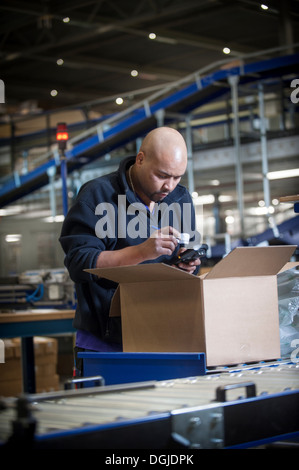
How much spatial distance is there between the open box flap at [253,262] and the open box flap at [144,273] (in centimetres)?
10

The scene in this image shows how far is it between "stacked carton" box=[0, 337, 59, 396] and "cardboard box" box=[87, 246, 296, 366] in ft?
10.4

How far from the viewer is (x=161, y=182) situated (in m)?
2.28

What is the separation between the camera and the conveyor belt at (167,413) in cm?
108

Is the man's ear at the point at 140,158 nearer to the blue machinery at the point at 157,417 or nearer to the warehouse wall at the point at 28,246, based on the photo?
the blue machinery at the point at 157,417

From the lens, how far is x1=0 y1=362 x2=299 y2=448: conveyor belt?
1.08 m

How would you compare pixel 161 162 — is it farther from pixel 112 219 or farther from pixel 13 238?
pixel 13 238

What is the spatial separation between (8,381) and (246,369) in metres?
3.67

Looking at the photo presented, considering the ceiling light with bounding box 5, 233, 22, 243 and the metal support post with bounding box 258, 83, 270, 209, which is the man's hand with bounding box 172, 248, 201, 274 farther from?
the ceiling light with bounding box 5, 233, 22, 243

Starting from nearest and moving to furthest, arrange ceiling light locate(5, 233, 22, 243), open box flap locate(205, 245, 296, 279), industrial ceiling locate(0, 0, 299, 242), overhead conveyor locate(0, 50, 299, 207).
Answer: open box flap locate(205, 245, 296, 279)
overhead conveyor locate(0, 50, 299, 207)
industrial ceiling locate(0, 0, 299, 242)
ceiling light locate(5, 233, 22, 243)

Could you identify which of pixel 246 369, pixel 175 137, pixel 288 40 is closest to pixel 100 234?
pixel 175 137

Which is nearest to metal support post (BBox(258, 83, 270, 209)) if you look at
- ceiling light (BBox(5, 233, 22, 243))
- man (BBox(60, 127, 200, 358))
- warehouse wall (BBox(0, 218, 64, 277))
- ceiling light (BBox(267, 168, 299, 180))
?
ceiling light (BBox(267, 168, 299, 180))

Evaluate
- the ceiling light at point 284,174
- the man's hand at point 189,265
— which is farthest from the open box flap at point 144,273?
the ceiling light at point 284,174

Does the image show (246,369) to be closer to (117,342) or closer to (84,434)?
(117,342)
